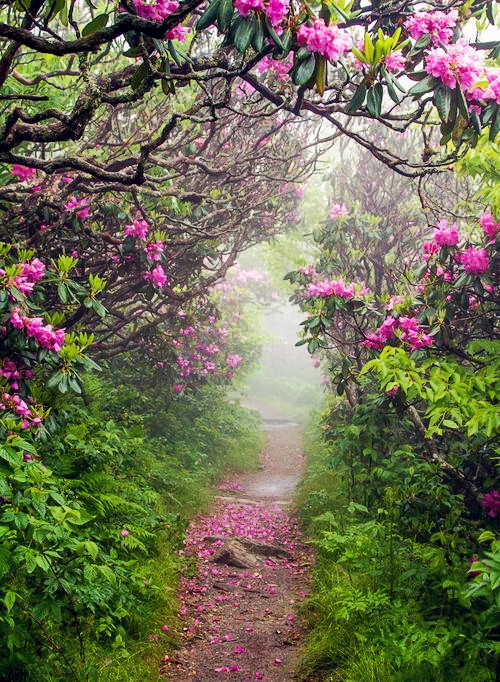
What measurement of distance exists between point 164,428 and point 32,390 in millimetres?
5378

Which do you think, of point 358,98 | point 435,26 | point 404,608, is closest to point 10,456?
point 358,98

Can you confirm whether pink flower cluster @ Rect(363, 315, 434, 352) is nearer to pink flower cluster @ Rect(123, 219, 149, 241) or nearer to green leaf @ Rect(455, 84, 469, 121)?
green leaf @ Rect(455, 84, 469, 121)

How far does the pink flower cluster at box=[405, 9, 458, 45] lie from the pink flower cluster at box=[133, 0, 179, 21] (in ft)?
4.58

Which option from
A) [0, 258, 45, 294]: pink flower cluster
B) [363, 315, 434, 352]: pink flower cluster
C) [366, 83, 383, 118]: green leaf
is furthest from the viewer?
[363, 315, 434, 352]: pink flower cluster

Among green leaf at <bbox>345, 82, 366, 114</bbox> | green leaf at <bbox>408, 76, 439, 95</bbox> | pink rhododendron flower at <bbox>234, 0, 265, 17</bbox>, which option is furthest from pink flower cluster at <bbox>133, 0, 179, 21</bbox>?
green leaf at <bbox>408, 76, 439, 95</bbox>

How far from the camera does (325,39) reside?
2641 mm

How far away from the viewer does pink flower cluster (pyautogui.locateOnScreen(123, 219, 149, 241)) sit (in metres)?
5.43

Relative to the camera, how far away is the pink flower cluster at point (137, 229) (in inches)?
214

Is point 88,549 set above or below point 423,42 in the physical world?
below

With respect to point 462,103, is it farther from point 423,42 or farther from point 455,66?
point 423,42

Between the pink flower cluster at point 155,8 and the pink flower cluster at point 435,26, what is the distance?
4.58 ft

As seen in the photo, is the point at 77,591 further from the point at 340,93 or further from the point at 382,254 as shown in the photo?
the point at 382,254

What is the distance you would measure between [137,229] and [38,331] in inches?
78.1

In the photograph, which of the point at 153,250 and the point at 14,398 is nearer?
the point at 14,398
